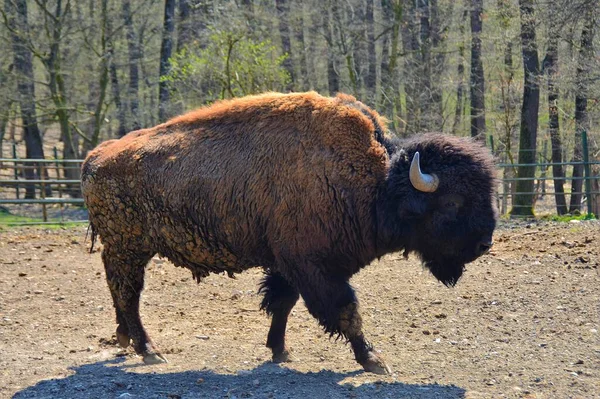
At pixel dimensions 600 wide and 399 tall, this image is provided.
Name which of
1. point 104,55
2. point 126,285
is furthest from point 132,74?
point 126,285

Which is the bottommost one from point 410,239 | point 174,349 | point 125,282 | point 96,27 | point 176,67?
point 174,349

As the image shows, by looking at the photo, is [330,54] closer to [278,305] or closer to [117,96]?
[117,96]

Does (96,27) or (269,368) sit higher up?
(96,27)

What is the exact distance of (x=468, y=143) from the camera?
6.25m

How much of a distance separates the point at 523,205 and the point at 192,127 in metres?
11.5

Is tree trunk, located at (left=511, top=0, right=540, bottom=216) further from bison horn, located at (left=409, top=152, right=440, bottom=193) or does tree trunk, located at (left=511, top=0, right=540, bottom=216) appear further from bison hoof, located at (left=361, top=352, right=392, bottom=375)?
bison hoof, located at (left=361, top=352, right=392, bottom=375)

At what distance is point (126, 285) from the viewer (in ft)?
23.1

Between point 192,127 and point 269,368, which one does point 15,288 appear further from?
point 269,368

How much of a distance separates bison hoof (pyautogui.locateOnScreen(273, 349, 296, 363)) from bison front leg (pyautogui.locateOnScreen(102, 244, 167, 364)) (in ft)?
3.92

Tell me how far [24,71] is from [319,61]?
9726mm

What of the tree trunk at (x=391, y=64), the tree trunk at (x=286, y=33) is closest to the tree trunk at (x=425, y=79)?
the tree trunk at (x=391, y=64)

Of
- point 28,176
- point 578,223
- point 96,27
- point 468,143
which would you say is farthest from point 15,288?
point 28,176

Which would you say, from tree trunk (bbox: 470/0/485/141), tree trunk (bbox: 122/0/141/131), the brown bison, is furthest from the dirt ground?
tree trunk (bbox: 122/0/141/131)

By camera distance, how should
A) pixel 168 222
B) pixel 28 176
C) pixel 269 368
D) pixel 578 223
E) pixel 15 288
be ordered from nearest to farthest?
pixel 269 368 → pixel 168 222 → pixel 15 288 → pixel 578 223 → pixel 28 176
